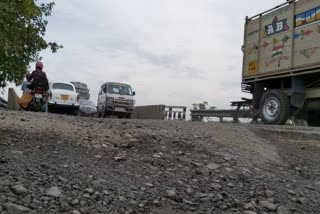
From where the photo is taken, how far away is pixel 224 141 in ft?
21.9

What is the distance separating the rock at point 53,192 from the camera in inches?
161

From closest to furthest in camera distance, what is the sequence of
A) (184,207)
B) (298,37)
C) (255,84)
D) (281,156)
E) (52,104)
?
(184,207) → (281,156) → (298,37) → (255,84) → (52,104)

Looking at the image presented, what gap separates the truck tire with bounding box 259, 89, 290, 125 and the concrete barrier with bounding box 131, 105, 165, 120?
9.91m

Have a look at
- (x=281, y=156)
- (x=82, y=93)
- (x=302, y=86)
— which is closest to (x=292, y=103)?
(x=302, y=86)

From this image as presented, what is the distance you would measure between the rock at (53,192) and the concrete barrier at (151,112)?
18.5 metres

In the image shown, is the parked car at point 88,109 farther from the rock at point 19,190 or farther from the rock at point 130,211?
the rock at point 130,211

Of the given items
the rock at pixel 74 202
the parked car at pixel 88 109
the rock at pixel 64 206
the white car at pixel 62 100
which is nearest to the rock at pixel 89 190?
the rock at pixel 74 202

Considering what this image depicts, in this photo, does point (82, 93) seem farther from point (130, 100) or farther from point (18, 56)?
point (18, 56)

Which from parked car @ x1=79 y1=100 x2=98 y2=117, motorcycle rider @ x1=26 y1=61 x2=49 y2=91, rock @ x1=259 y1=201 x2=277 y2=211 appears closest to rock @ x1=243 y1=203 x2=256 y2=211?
rock @ x1=259 y1=201 x2=277 y2=211

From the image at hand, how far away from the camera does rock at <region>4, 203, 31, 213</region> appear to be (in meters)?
3.73

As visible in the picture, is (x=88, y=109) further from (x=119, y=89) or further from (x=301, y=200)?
(x=301, y=200)

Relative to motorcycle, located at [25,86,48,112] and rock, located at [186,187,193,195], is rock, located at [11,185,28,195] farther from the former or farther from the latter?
motorcycle, located at [25,86,48,112]

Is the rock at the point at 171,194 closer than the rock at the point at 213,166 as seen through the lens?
Yes

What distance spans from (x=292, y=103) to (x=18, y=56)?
9.00 meters
